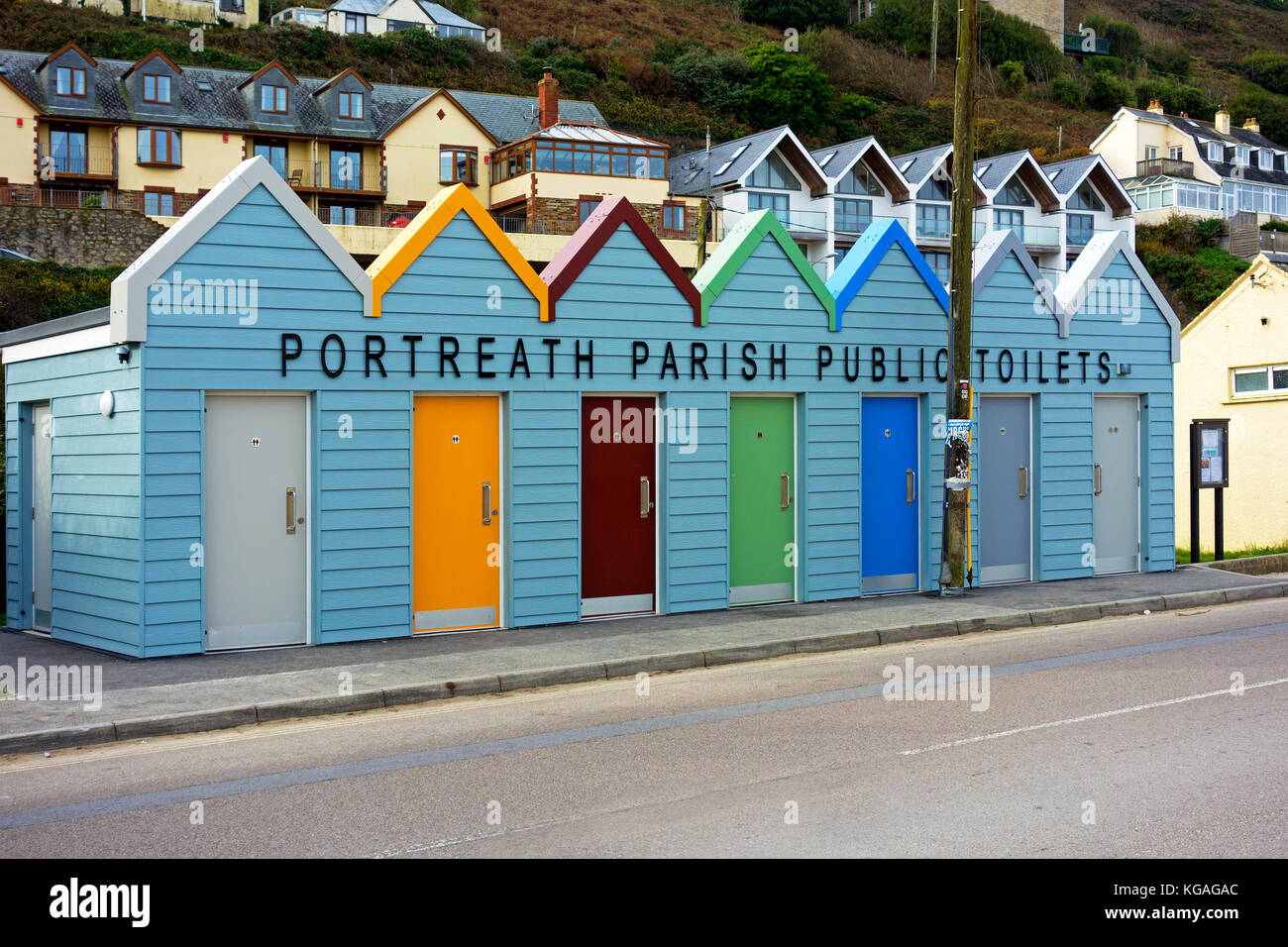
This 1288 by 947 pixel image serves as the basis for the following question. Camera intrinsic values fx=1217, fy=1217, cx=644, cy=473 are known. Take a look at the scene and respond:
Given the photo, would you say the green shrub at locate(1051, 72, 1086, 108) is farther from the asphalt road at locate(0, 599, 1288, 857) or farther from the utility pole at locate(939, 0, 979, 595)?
the asphalt road at locate(0, 599, 1288, 857)

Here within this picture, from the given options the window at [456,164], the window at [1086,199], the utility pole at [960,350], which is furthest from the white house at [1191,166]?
the utility pole at [960,350]

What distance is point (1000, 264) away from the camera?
16.6m

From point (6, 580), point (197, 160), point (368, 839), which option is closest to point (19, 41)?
point (197, 160)

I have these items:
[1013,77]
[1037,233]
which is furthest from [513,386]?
[1013,77]

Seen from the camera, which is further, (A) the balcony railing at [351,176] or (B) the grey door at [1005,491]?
(A) the balcony railing at [351,176]

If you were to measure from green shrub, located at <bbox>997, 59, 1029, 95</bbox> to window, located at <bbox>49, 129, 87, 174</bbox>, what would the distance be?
75.6 m

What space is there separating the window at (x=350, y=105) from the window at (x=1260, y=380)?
38139 millimetres

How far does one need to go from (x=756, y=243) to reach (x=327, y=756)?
886 cm

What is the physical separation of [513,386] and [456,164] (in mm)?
41582

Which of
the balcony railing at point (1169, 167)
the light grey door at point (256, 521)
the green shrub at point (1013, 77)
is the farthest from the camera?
the green shrub at point (1013, 77)

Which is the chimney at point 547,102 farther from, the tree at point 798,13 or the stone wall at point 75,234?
the tree at point 798,13

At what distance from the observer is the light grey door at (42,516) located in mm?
13336

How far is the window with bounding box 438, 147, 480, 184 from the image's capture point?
172 ft
